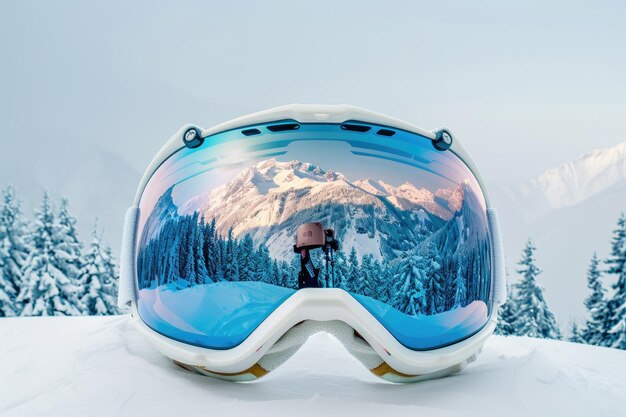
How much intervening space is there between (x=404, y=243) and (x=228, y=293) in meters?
0.92

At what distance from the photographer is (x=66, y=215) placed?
13.5 meters

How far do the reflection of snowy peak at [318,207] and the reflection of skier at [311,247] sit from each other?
0.04m

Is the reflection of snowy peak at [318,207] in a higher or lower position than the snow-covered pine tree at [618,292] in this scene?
higher

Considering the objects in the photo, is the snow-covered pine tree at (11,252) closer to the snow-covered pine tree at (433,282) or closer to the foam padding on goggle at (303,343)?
the foam padding on goggle at (303,343)

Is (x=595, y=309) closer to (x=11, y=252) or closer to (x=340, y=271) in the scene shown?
(x=340, y=271)

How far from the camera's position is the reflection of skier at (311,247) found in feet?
8.04

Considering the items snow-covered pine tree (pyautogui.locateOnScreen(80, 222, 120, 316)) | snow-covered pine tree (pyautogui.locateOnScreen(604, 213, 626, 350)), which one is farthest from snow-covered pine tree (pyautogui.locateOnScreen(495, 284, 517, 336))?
snow-covered pine tree (pyautogui.locateOnScreen(80, 222, 120, 316))

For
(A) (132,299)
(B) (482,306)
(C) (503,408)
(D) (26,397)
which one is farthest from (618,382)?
(D) (26,397)

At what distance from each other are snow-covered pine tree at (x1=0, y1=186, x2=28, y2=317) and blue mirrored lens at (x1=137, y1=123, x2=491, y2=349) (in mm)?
12247

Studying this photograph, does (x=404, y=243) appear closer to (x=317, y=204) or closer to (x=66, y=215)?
(x=317, y=204)

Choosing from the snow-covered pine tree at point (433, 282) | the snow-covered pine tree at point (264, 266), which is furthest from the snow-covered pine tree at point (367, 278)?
the snow-covered pine tree at point (264, 266)

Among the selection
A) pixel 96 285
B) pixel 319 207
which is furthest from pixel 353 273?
pixel 96 285

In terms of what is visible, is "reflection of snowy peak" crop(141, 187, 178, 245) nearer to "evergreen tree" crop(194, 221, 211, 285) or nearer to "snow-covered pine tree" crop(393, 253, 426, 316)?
"evergreen tree" crop(194, 221, 211, 285)

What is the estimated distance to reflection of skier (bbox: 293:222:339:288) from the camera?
8.04 feet
